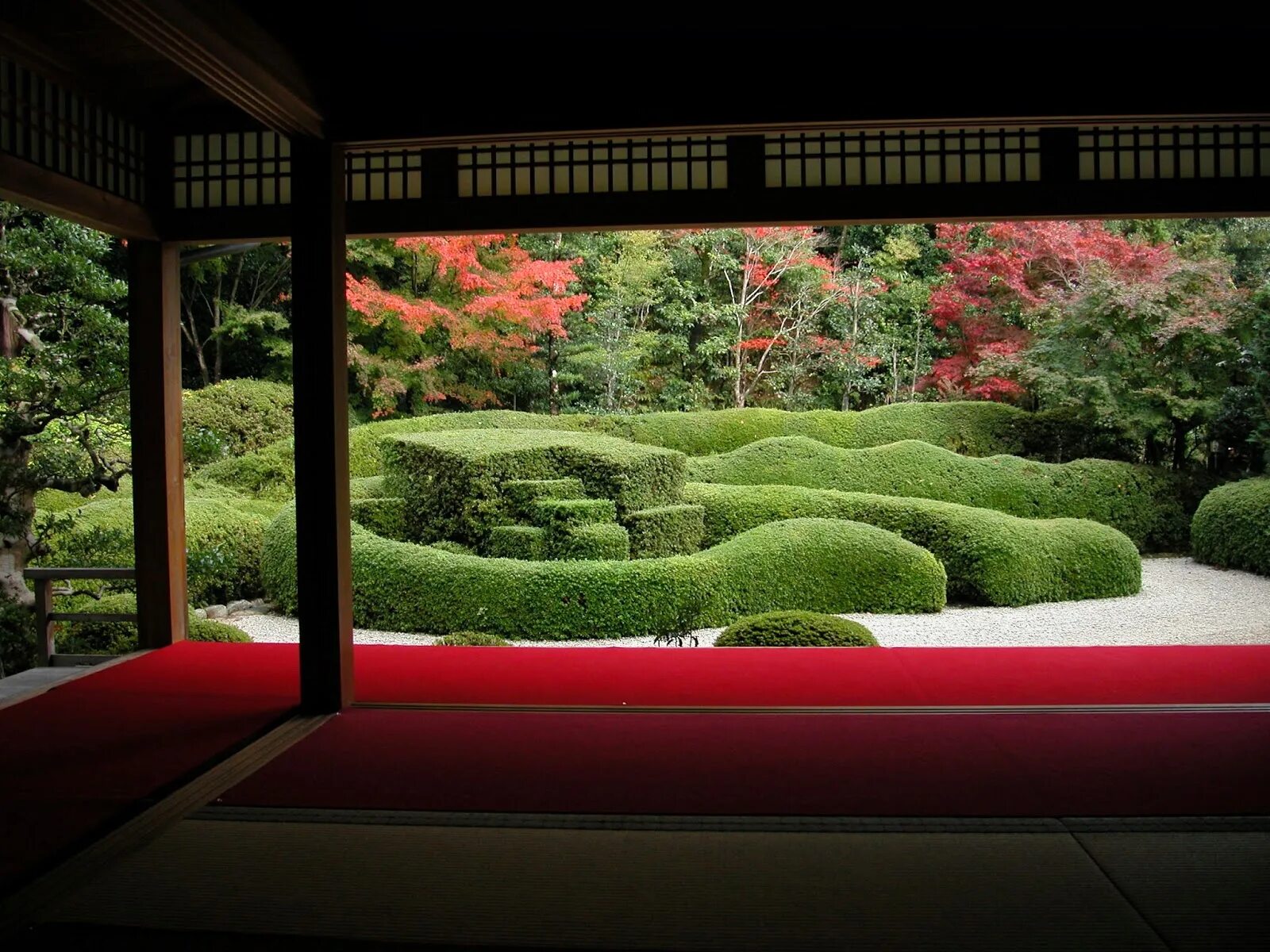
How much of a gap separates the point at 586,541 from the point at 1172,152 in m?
5.50

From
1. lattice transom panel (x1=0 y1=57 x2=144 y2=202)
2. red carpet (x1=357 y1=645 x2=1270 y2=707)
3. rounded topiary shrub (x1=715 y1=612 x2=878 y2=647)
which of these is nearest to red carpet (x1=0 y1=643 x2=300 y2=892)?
red carpet (x1=357 y1=645 x2=1270 y2=707)

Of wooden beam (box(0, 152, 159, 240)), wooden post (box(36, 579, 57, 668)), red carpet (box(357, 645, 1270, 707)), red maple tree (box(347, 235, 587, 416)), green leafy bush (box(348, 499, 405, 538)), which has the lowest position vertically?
red carpet (box(357, 645, 1270, 707))

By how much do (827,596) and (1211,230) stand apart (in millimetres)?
8369

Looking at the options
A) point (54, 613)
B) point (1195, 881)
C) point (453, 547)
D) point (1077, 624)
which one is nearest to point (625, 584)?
point (453, 547)

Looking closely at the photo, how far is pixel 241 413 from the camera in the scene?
12234mm

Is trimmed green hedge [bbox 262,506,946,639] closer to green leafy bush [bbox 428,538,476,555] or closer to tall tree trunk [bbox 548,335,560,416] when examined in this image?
green leafy bush [bbox 428,538,476,555]

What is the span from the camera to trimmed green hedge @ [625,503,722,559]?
987cm

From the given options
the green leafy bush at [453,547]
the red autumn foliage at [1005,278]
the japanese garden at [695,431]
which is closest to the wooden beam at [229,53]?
the japanese garden at [695,431]

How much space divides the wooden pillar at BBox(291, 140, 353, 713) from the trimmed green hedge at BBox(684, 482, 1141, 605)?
21.9 feet

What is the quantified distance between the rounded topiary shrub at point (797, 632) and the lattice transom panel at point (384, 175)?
3.00 m

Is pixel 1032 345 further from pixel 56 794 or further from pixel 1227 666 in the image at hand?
pixel 56 794

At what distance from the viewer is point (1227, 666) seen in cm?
506

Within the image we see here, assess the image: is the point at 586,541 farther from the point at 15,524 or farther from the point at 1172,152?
the point at 1172,152

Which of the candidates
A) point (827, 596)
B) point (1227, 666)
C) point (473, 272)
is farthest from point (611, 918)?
point (473, 272)
